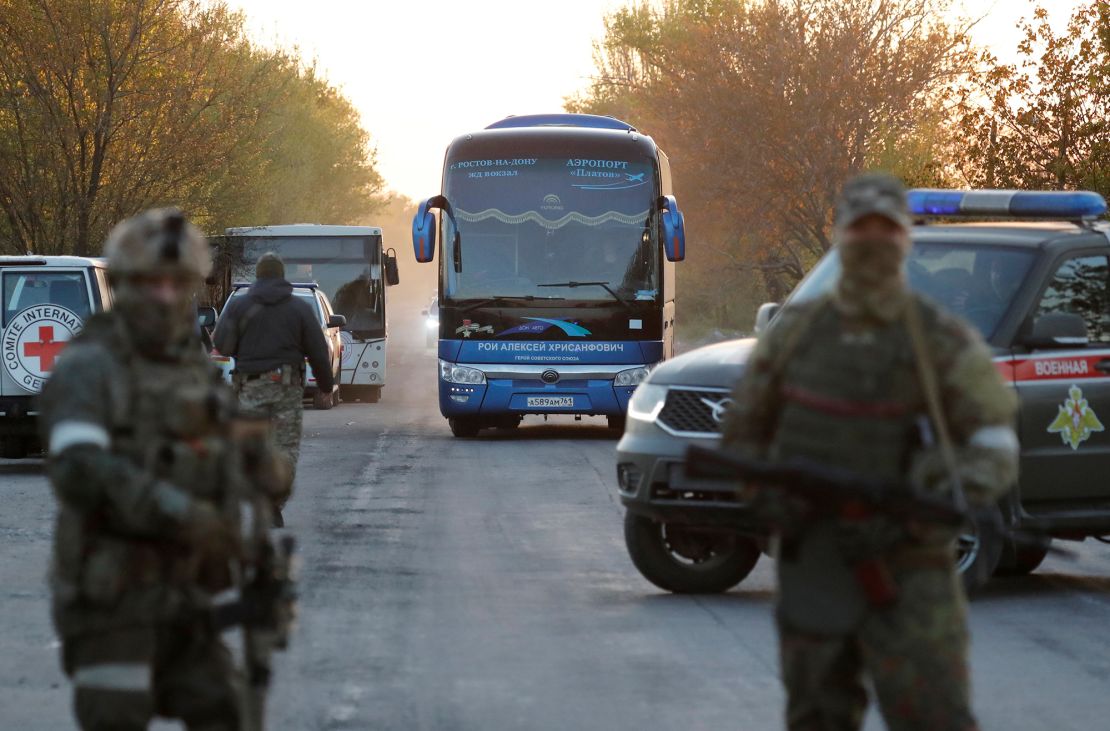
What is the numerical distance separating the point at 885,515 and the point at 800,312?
59cm

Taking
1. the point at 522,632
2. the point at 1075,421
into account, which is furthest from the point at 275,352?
the point at 1075,421

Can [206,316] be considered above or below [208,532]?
below

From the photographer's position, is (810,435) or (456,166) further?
(456,166)

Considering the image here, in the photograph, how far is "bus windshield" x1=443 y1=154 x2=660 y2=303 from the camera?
21203mm

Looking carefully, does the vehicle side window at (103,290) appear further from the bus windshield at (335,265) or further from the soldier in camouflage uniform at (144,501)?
the bus windshield at (335,265)

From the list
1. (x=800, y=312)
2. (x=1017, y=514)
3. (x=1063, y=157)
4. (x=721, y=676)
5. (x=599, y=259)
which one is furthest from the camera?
(x=1063, y=157)

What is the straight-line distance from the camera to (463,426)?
2191 centimetres

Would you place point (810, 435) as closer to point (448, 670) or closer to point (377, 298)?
point (448, 670)

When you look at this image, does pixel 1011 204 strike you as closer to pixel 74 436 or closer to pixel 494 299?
pixel 74 436

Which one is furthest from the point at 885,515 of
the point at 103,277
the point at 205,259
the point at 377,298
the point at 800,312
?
the point at 377,298

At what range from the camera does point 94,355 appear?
445 cm

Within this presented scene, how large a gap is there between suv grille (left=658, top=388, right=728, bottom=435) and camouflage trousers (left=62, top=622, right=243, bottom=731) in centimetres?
501

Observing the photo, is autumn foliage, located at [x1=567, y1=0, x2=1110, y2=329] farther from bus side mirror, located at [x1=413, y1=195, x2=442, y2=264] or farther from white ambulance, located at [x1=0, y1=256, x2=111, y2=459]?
white ambulance, located at [x1=0, y1=256, x2=111, y2=459]

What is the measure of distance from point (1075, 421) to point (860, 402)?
17.8ft
